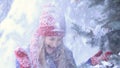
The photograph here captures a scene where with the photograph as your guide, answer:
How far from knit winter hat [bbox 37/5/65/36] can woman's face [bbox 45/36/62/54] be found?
0.10 feet

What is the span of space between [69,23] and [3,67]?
1.74ft

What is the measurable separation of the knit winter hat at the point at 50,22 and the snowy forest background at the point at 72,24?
0.04 meters

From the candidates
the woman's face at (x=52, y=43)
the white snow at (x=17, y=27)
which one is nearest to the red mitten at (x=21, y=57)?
the white snow at (x=17, y=27)

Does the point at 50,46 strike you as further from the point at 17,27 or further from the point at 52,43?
the point at 17,27

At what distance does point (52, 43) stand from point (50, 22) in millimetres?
147

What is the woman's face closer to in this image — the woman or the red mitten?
the woman

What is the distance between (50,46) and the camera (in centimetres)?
235

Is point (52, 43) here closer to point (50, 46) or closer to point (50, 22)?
point (50, 46)

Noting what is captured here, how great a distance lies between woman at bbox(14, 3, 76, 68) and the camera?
7.57ft

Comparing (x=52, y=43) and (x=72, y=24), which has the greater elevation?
(x=72, y=24)

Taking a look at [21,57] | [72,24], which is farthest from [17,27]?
[72,24]

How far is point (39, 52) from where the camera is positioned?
2326 mm

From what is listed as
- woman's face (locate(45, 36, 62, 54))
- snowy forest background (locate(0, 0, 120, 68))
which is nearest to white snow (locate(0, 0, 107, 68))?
snowy forest background (locate(0, 0, 120, 68))

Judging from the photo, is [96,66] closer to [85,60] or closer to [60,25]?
[85,60]
